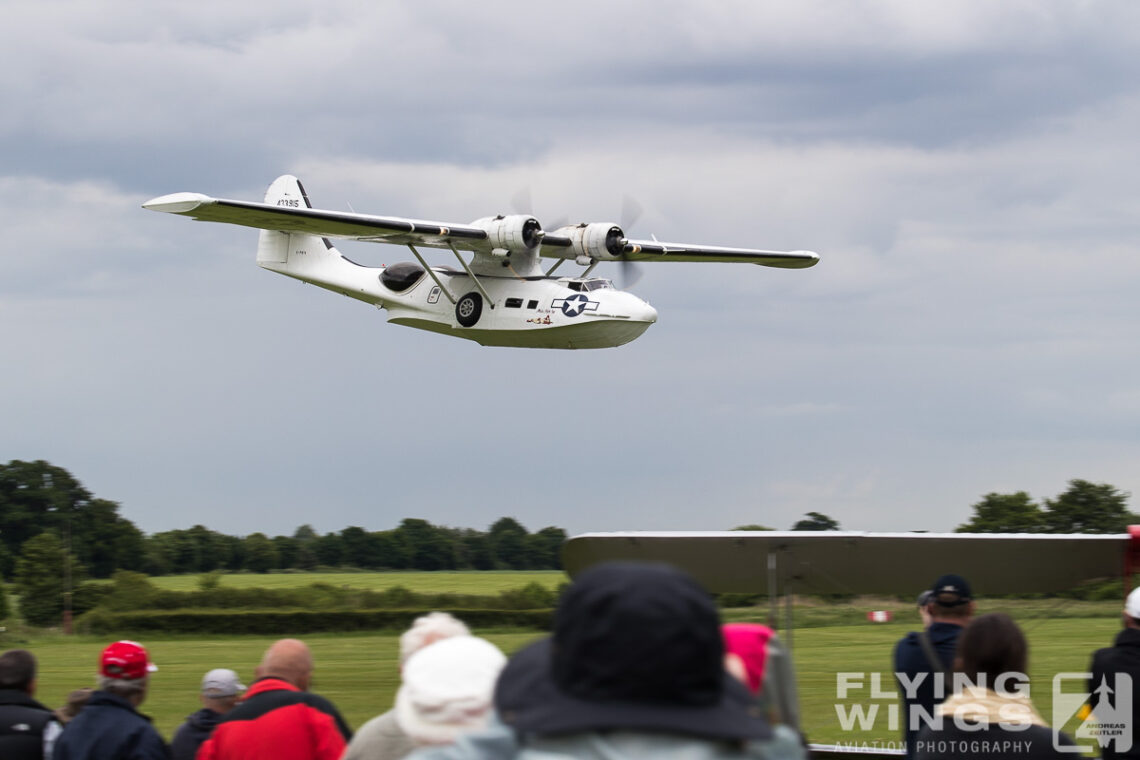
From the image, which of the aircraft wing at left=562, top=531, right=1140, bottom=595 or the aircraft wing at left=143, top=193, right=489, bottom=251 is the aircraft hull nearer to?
the aircraft wing at left=143, top=193, right=489, bottom=251

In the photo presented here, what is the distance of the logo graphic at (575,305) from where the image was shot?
31641mm

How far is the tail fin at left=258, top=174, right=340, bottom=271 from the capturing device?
1576 inches

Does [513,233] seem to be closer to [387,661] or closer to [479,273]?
[479,273]

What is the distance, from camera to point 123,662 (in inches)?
238

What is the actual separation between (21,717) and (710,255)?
37.2m

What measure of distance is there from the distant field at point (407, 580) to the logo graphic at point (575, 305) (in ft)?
30.0

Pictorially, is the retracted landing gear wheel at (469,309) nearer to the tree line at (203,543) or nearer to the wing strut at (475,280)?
the wing strut at (475,280)

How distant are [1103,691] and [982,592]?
15.9ft

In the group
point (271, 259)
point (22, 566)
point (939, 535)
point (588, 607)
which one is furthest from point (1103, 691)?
point (22, 566)

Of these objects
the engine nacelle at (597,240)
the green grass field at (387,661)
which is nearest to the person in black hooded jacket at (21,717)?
the green grass field at (387,661)

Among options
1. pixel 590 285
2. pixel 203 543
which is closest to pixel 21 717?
pixel 590 285

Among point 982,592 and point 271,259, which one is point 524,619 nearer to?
point 271,259

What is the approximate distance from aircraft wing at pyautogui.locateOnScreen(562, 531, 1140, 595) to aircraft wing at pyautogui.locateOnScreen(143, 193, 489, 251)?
2310 centimetres

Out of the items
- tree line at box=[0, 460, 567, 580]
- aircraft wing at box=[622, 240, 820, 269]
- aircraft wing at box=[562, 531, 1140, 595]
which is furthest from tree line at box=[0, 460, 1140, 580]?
aircraft wing at box=[562, 531, 1140, 595]
